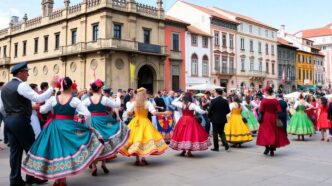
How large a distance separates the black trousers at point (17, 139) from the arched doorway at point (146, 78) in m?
28.8

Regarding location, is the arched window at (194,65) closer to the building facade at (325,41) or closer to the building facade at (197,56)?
the building facade at (197,56)

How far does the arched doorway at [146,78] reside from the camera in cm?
3462

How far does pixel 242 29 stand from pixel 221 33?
18.3 ft

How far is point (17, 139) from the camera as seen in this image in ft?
18.3

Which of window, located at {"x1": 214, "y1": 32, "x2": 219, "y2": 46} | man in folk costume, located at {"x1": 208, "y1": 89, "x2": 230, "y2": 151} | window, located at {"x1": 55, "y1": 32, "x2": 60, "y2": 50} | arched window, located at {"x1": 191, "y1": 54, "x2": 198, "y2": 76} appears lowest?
man in folk costume, located at {"x1": 208, "y1": 89, "x2": 230, "y2": 151}

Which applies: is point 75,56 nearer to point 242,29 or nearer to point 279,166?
point 242,29

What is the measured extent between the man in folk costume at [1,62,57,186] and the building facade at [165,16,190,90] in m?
29.6

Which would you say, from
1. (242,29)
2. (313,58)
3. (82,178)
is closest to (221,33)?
(242,29)

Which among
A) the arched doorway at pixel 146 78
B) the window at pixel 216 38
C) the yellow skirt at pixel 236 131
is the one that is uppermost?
the window at pixel 216 38

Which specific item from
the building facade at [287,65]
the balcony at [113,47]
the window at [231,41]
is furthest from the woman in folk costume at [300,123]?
the building facade at [287,65]

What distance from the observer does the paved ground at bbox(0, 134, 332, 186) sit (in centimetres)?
629

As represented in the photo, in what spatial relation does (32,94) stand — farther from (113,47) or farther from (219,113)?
(113,47)

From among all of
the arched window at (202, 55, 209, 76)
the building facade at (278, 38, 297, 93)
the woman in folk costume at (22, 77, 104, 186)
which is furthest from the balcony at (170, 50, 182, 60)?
the woman in folk costume at (22, 77, 104, 186)

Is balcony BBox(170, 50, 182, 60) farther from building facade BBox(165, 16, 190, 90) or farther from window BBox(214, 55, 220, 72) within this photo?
window BBox(214, 55, 220, 72)
